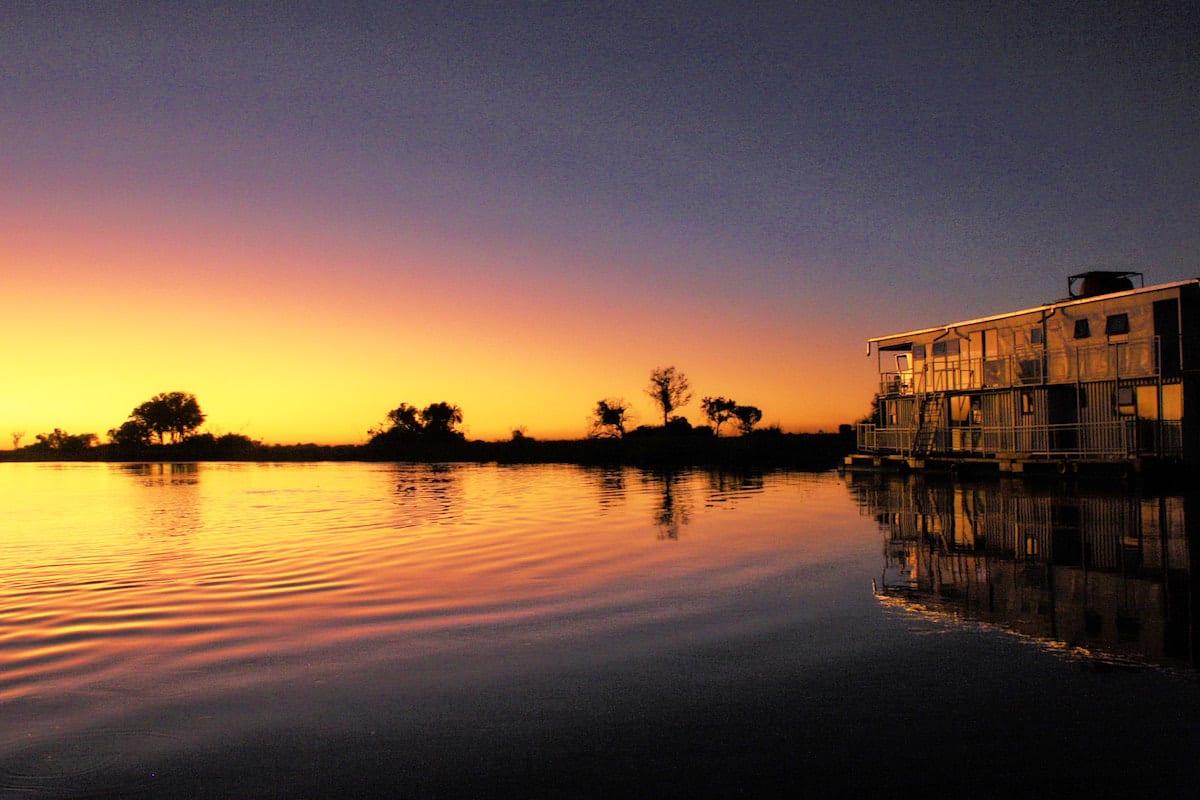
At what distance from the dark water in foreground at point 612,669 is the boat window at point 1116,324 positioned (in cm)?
2090

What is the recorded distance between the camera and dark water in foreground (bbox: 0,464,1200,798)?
4207 mm

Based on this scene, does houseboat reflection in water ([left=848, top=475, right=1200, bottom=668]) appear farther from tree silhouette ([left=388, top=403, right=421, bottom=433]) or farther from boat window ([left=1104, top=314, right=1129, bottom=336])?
tree silhouette ([left=388, top=403, right=421, bottom=433])

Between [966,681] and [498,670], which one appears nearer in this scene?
[966,681]

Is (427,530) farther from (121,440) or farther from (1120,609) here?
(121,440)

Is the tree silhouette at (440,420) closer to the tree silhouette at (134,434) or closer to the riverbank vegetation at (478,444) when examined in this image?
the riverbank vegetation at (478,444)

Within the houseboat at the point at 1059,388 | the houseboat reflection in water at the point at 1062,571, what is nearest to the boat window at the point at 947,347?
the houseboat at the point at 1059,388

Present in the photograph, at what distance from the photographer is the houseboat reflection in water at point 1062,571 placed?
6.96m

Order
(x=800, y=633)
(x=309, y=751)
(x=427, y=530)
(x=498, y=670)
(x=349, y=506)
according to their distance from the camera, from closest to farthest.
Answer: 1. (x=309, y=751)
2. (x=498, y=670)
3. (x=800, y=633)
4. (x=427, y=530)
5. (x=349, y=506)

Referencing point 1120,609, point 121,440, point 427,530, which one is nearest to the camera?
point 1120,609

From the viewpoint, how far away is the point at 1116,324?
3216 cm

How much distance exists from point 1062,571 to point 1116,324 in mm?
27083

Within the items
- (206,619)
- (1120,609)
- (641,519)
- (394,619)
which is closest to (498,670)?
(394,619)

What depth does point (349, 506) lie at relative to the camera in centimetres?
2555

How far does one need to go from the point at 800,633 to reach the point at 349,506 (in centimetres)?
2076
